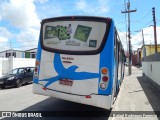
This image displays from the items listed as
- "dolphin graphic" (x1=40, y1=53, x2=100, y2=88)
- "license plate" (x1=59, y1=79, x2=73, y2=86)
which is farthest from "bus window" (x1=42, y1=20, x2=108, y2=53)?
"license plate" (x1=59, y1=79, x2=73, y2=86)

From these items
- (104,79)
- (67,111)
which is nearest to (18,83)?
(67,111)

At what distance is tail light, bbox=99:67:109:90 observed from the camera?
24.1 feet

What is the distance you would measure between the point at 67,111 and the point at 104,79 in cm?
230

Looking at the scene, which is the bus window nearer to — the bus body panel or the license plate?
the bus body panel

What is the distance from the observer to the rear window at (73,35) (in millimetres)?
7652

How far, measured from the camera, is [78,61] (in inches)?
305

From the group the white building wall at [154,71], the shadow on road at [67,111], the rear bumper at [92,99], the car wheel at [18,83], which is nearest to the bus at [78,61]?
the rear bumper at [92,99]

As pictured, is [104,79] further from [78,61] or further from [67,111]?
[67,111]

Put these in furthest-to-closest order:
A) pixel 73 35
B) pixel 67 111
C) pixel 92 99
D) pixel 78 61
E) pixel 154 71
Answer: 1. pixel 154 71
2. pixel 67 111
3. pixel 73 35
4. pixel 78 61
5. pixel 92 99

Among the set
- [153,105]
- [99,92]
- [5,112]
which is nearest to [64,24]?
[99,92]

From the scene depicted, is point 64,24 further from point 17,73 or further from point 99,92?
point 17,73

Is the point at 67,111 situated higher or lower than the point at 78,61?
lower

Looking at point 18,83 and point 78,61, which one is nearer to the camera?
point 78,61

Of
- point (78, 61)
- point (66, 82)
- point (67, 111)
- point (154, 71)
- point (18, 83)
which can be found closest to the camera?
point (78, 61)
